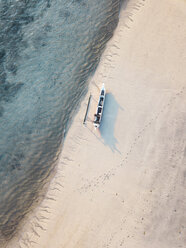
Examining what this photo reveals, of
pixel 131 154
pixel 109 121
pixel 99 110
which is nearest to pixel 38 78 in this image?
pixel 99 110

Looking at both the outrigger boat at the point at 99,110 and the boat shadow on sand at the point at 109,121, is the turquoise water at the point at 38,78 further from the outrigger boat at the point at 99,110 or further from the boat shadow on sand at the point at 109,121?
the boat shadow on sand at the point at 109,121

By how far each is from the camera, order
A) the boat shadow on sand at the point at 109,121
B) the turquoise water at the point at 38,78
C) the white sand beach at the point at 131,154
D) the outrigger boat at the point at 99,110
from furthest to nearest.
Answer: the turquoise water at the point at 38,78
the boat shadow on sand at the point at 109,121
the outrigger boat at the point at 99,110
the white sand beach at the point at 131,154

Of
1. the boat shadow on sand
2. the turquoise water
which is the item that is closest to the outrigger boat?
the boat shadow on sand

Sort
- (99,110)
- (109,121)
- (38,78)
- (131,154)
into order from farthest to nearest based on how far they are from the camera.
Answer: (38,78) → (109,121) → (99,110) → (131,154)

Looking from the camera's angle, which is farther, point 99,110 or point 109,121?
point 109,121

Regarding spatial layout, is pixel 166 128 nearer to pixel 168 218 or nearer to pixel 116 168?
pixel 116 168

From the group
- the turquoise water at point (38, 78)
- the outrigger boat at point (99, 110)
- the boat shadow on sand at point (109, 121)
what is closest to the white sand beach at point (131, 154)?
the boat shadow on sand at point (109, 121)

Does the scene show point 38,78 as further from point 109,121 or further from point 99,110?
point 109,121
